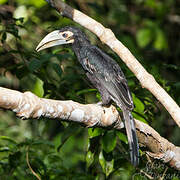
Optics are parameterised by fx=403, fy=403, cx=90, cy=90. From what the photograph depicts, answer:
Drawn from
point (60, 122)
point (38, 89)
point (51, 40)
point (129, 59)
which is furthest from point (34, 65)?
point (60, 122)

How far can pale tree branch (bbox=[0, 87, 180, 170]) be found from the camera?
7.46 ft

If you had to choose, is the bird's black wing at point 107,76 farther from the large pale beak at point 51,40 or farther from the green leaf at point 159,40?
the green leaf at point 159,40

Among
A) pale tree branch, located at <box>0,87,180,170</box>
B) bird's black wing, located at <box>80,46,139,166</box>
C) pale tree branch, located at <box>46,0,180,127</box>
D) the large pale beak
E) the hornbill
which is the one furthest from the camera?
the large pale beak

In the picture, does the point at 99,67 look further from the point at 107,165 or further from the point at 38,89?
the point at 107,165

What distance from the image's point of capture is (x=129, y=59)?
3002mm

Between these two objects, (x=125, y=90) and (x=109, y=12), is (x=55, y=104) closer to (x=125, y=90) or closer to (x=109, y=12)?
(x=125, y=90)

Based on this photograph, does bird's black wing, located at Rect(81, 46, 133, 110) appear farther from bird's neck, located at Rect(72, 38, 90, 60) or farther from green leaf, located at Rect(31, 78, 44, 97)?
green leaf, located at Rect(31, 78, 44, 97)

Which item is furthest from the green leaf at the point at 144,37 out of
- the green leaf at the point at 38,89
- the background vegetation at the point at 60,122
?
the green leaf at the point at 38,89

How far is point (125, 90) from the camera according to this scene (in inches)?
134

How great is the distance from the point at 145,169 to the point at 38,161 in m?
0.91

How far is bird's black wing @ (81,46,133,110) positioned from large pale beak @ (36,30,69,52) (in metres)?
0.25

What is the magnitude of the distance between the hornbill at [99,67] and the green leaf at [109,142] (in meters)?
0.21

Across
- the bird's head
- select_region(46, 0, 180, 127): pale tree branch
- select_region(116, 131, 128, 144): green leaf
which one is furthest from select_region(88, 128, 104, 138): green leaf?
the bird's head

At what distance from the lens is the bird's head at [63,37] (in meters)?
3.76
